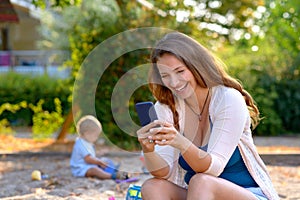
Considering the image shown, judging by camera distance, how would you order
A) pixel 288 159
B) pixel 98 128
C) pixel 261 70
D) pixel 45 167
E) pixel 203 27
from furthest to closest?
pixel 261 70
pixel 203 27
pixel 288 159
pixel 45 167
pixel 98 128

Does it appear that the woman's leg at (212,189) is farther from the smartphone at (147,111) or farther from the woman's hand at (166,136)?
the smartphone at (147,111)

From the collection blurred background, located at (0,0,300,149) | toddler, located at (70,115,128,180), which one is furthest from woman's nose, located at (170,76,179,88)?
blurred background, located at (0,0,300,149)

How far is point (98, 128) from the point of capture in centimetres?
606

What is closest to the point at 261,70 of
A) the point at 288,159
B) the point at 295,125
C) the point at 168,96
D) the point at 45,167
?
the point at 295,125

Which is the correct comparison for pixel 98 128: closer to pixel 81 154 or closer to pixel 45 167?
pixel 81 154

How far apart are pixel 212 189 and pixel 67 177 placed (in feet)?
11.3

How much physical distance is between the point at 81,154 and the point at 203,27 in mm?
6267

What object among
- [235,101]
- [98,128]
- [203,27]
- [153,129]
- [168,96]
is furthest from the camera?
[203,27]

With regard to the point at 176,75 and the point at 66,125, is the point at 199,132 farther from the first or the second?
the point at 66,125

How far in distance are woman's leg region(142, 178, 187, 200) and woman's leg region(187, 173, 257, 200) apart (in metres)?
0.22

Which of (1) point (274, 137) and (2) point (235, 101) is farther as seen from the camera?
(1) point (274, 137)

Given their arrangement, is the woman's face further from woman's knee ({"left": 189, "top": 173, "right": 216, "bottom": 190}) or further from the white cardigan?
woman's knee ({"left": 189, "top": 173, "right": 216, "bottom": 190})

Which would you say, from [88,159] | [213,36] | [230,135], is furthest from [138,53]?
[230,135]

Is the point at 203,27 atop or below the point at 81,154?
atop
